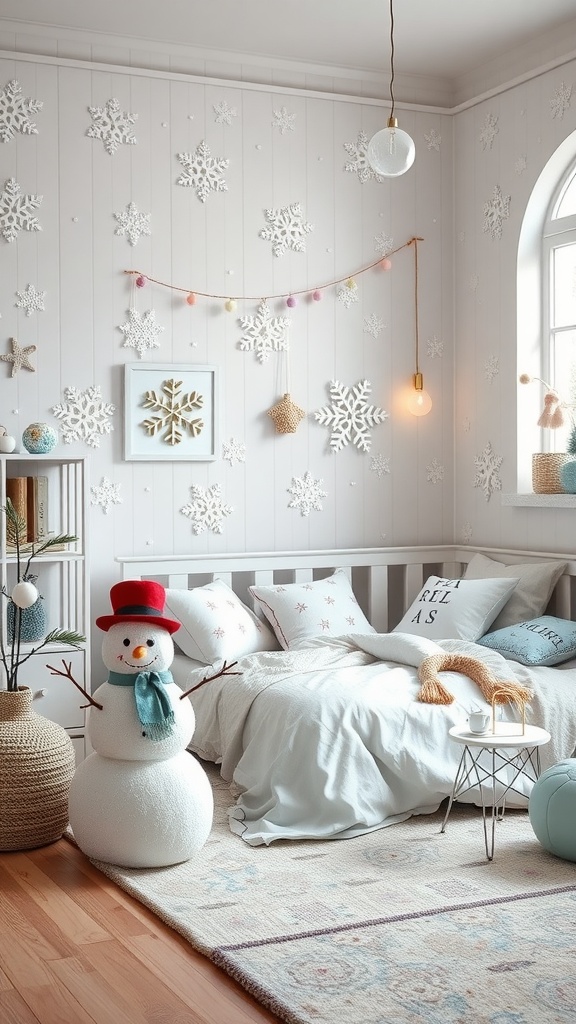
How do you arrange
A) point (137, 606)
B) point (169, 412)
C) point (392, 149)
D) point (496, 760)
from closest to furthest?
point (137, 606) < point (392, 149) < point (496, 760) < point (169, 412)

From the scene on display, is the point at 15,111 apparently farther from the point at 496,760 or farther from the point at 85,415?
the point at 496,760

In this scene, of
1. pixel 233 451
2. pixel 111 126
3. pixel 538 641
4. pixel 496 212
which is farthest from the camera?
pixel 496 212

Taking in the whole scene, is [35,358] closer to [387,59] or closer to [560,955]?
[387,59]

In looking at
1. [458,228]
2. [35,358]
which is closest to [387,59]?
[458,228]

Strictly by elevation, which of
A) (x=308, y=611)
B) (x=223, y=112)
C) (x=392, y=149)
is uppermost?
(x=223, y=112)

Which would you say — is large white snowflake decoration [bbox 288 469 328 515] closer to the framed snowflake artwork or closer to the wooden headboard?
the wooden headboard

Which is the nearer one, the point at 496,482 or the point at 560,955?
the point at 560,955

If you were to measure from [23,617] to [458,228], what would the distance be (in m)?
2.56

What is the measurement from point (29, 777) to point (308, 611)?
1.44m

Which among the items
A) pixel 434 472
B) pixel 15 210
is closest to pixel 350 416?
pixel 434 472

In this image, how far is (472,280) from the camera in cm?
489

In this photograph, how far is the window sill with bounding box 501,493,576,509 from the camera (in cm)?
425

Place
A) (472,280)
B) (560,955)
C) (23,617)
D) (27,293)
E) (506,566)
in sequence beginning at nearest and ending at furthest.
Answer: (560,955) → (23,617) → (27,293) → (506,566) → (472,280)

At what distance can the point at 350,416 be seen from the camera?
15.8 ft
